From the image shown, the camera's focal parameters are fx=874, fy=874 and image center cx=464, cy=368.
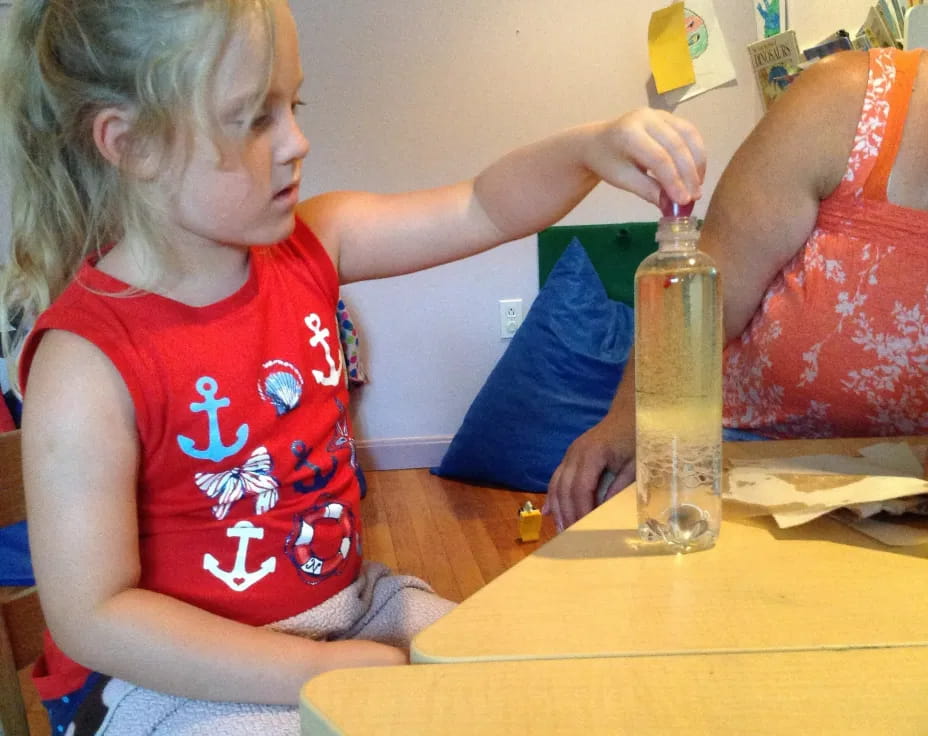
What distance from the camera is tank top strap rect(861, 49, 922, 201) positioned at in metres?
0.87

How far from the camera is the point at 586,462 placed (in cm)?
94

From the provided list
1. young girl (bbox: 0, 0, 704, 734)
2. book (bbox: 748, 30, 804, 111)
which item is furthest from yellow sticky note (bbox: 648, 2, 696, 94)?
young girl (bbox: 0, 0, 704, 734)

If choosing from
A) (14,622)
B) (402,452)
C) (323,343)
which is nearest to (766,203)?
(323,343)

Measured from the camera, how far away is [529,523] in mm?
2154

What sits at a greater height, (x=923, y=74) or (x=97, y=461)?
(x=923, y=74)

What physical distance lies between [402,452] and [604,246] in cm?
91

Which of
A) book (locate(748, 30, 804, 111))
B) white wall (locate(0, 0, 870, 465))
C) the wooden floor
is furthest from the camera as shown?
white wall (locate(0, 0, 870, 465))

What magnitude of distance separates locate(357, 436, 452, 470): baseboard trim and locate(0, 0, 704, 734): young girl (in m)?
1.89

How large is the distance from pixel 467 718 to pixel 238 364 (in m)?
0.45

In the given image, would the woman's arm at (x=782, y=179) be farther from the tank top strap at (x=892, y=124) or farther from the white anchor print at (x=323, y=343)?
the white anchor print at (x=323, y=343)

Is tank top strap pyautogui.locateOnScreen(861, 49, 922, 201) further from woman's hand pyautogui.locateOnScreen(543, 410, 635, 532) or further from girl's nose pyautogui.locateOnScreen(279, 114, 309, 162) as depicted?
girl's nose pyautogui.locateOnScreen(279, 114, 309, 162)

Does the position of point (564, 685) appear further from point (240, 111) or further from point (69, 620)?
point (240, 111)

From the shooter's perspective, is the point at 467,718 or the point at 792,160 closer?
the point at 467,718

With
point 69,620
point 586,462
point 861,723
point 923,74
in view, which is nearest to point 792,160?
point 923,74
